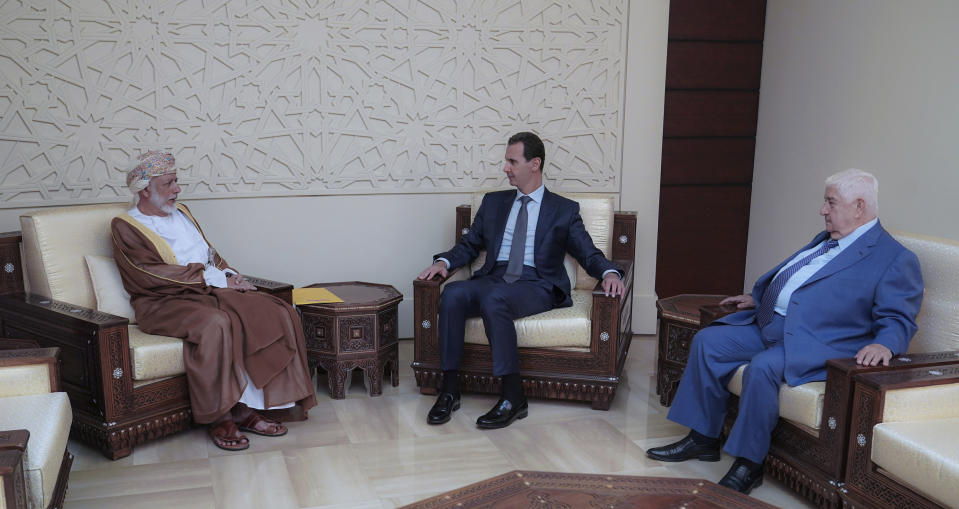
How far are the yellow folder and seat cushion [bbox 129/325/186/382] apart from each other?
0.71 m

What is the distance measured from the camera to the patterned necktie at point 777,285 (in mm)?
3078

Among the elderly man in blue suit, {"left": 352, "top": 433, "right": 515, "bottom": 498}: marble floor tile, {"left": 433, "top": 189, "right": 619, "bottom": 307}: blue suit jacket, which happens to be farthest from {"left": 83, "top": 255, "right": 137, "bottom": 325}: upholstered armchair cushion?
the elderly man in blue suit

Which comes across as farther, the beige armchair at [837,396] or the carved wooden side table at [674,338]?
the carved wooden side table at [674,338]

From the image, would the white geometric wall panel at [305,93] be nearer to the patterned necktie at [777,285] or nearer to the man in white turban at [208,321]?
the man in white turban at [208,321]

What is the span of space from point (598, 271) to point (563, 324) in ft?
1.19

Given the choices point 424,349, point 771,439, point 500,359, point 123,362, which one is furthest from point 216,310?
point 771,439

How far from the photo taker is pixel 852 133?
13.9ft

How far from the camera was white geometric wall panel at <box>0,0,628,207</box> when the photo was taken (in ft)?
13.0

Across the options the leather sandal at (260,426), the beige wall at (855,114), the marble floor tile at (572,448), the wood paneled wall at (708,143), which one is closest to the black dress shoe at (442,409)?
the marble floor tile at (572,448)

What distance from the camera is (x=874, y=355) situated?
2.63m

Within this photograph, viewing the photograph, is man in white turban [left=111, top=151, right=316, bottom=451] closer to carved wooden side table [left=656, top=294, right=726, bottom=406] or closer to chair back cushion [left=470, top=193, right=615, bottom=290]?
chair back cushion [left=470, top=193, right=615, bottom=290]

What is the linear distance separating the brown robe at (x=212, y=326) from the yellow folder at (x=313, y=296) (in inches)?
11.1

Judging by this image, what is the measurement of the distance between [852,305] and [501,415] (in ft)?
5.14

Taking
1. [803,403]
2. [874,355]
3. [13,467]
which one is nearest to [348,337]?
[13,467]
